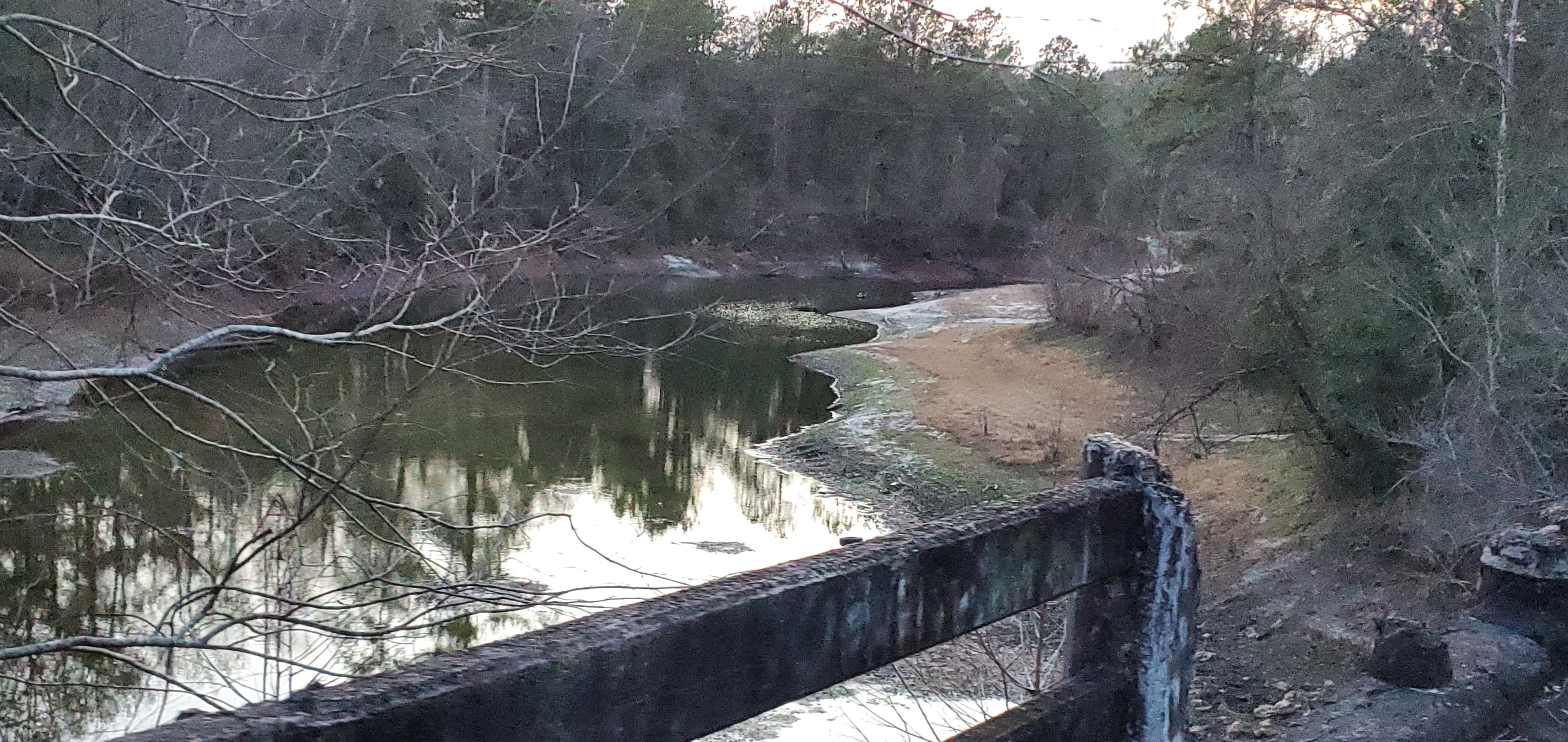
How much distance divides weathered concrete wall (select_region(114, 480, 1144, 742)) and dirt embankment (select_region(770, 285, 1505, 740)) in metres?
1.08

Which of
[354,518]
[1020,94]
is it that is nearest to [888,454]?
[1020,94]

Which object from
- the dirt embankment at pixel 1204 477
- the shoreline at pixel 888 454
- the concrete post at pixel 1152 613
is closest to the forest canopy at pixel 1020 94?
the dirt embankment at pixel 1204 477

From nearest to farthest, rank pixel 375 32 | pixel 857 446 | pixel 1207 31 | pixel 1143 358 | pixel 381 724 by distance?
pixel 381 724
pixel 375 32
pixel 857 446
pixel 1207 31
pixel 1143 358

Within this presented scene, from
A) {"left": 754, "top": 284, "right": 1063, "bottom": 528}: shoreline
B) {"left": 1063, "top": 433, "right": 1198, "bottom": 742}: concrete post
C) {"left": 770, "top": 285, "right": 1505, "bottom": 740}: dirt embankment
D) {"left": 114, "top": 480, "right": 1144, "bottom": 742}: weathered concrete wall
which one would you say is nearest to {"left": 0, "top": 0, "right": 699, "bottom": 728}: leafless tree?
{"left": 114, "top": 480, "right": 1144, "bottom": 742}: weathered concrete wall

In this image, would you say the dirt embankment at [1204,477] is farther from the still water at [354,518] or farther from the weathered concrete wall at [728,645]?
the still water at [354,518]

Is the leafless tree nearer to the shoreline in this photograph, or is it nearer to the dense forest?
the dense forest

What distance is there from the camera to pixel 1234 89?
24859 mm

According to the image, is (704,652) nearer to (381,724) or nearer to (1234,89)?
(381,724)

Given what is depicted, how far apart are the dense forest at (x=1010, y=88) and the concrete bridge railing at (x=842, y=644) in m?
1.73

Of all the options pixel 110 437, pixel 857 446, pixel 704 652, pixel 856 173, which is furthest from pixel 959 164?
pixel 704 652

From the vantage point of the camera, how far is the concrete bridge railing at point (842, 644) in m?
1.30

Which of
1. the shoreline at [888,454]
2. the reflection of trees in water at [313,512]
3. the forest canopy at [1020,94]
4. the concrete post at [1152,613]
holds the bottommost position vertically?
the shoreline at [888,454]

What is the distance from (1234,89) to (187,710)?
26.3 metres

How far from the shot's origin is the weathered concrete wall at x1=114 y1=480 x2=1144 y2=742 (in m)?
1.28
